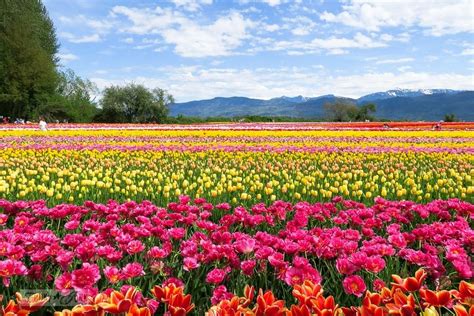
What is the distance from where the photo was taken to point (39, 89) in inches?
1866

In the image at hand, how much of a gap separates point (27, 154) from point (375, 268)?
1005 cm

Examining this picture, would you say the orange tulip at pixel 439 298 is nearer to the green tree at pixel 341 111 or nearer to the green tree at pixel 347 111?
the green tree at pixel 347 111

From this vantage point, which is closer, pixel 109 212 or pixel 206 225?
pixel 206 225

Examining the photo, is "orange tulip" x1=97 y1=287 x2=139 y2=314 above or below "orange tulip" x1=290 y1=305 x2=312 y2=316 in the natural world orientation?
above

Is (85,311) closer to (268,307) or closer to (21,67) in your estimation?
(268,307)

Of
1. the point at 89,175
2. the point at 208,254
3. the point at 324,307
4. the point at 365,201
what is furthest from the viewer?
the point at 89,175

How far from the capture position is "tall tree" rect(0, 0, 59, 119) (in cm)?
4572

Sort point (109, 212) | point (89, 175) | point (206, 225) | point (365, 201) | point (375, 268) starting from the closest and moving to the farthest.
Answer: point (375, 268)
point (206, 225)
point (109, 212)
point (365, 201)
point (89, 175)

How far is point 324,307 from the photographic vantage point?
6.38 feet

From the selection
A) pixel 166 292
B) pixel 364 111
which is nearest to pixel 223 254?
pixel 166 292

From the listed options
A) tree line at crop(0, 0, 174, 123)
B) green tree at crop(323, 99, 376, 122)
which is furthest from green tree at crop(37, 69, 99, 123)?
green tree at crop(323, 99, 376, 122)

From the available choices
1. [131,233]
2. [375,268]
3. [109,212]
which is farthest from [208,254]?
[109,212]

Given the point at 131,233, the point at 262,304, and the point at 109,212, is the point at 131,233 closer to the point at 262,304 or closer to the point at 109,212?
the point at 109,212

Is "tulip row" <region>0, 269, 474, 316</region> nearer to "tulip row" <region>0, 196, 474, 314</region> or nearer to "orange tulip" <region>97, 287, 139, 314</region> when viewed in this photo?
"orange tulip" <region>97, 287, 139, 314</region>
